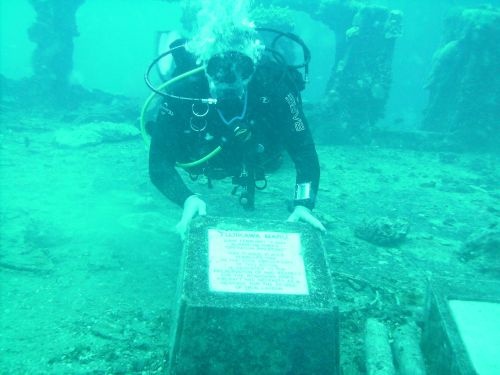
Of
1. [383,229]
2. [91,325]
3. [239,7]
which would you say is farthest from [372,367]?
[239,7]

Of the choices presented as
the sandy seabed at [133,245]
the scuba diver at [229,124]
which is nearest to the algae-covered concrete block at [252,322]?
the sandy seabed at [133,245]

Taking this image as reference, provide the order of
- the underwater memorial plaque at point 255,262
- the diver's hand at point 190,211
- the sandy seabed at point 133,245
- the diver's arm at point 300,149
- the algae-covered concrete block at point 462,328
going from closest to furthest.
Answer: the algae-covered concrete block at point 462,328 < the underwater memorial plaque at point 255,262 < the sandy seabed at point 133,245 < the diver's hand at point 190,211 < the diver's arm at point 300,149

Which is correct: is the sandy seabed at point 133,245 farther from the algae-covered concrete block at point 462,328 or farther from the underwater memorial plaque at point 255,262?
the underwater memorial plaque at point 255,262

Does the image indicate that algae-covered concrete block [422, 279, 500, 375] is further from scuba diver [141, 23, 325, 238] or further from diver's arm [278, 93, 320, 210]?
diver's arm [278, 93, 320, 210]

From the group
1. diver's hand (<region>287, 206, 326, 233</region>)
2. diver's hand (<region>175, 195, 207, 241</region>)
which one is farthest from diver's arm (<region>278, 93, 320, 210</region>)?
diver's hand (<region>175, 195, 207, 241</region>)

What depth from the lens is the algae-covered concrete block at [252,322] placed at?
2479mm

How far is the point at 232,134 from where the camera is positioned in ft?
12.1

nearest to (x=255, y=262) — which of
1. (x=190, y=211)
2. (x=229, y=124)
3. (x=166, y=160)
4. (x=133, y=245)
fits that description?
(x=190, y=211)

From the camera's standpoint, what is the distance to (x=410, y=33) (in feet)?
96.6

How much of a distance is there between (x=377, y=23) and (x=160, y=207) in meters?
9.44

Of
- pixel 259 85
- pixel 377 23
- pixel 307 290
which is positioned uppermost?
pixel 377 23

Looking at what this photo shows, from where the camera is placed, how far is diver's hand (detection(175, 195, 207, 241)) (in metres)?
3.56

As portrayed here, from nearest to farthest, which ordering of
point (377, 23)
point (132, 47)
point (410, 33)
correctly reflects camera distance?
point (377, 23), point (410, 33), point (132, 47)

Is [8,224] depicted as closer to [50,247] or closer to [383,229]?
[50,247]
